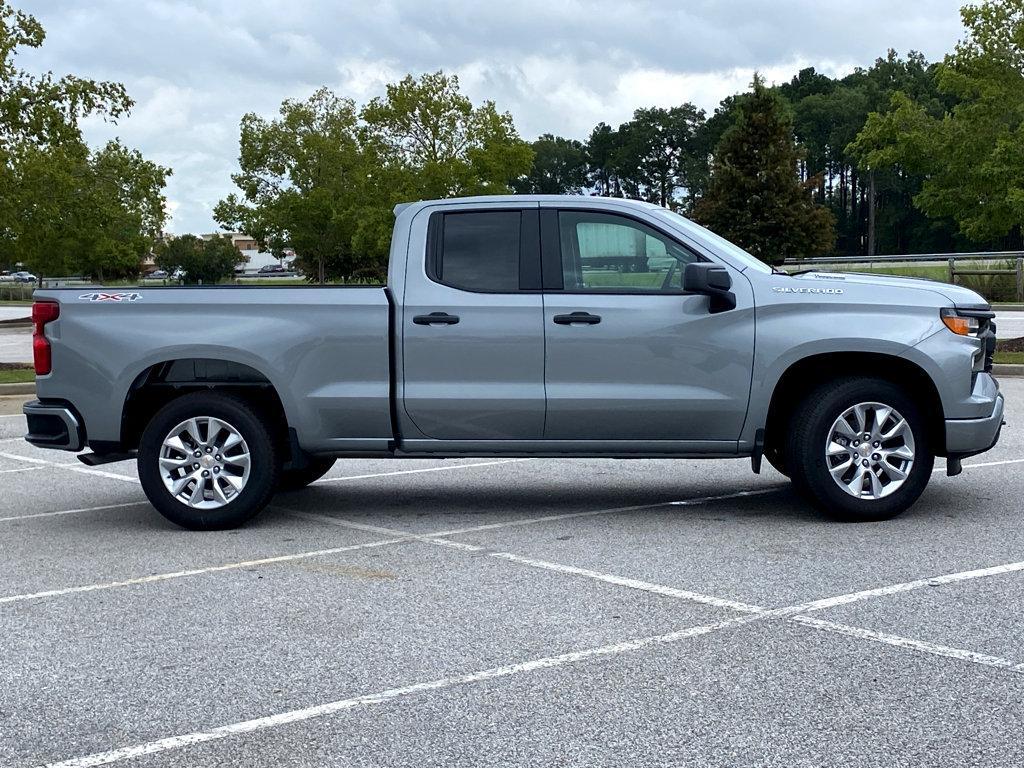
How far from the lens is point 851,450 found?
8133 millimetres

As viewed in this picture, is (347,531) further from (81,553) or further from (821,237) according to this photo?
(821,237)

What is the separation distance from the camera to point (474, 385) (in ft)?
26.9

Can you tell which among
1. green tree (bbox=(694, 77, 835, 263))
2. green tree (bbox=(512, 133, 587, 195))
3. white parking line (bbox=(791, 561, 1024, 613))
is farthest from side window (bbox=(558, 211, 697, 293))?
green tree (bbox=(512, 133, 587, 195))

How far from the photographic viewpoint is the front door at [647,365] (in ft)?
26.6

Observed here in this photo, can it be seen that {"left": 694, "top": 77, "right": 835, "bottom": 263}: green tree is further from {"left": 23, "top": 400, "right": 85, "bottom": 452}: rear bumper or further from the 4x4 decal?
{"left": 23, "top": 400, "right": 85, "bottom": 452}: rear bumper

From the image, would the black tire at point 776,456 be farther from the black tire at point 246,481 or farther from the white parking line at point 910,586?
the black tire at point 246,481

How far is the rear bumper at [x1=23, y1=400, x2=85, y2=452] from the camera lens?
8266 millimetres

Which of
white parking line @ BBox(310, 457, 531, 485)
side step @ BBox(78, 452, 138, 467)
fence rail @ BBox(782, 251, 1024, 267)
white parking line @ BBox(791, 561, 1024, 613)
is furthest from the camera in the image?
fence rail @ BBox(782, 251, 1024, 267)

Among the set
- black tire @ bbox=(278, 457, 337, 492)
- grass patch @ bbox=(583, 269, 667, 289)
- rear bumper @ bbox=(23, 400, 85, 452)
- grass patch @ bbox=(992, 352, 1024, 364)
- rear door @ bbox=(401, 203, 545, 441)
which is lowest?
black tire @ bbox=(278, 457, 337, 492)

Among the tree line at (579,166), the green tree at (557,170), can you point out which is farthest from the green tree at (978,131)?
the green tree at (557,170)

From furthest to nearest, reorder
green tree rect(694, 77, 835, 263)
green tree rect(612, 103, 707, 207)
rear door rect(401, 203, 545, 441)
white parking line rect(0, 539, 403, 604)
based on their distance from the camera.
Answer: green tree rect(612, 103, 707, 207) < green tree rect(694, 77, 835, 263) < rear door rect(401, 203, 545, 441) < white parking line rect(0, 539, 403, 604)

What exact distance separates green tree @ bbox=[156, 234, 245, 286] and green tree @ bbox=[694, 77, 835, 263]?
1510 inches

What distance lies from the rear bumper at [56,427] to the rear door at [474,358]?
6.69 feet

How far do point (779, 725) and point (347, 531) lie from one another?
4.21 m
